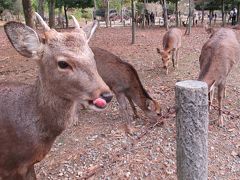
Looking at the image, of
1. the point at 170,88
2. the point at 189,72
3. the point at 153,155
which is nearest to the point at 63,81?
the point at 153,155

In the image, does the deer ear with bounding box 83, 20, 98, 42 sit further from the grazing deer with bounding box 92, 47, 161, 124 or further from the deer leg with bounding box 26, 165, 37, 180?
the grazing deer with bounding box 92, 47, 161, 124

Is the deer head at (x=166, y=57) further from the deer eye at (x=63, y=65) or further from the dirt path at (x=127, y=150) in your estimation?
the deer eye at (x=63, y=65)

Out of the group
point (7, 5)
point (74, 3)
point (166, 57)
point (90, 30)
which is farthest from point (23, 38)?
point (7, 5)

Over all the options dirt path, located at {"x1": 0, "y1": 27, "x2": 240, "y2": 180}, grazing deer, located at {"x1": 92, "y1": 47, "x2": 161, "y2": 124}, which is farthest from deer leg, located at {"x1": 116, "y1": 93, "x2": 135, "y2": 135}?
dirt path, located at {"x1": 0, "y1": 27, "x2": 240, "y2": 180}

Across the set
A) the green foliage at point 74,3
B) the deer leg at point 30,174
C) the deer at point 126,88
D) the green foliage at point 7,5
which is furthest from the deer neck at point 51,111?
the green foliage at point 7,5

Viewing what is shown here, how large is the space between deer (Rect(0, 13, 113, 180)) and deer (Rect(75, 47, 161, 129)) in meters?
2.53

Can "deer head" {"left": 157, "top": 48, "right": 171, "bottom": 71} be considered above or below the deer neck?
below

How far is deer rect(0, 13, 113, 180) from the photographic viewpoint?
321 centimetres

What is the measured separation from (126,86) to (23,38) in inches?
132

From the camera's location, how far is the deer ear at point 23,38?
3258 millimetres

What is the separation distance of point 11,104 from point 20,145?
1.56 feet

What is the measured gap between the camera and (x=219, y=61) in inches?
264

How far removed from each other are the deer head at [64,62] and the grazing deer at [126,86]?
304 centimetres

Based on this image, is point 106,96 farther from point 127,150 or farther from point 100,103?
point 127,150
